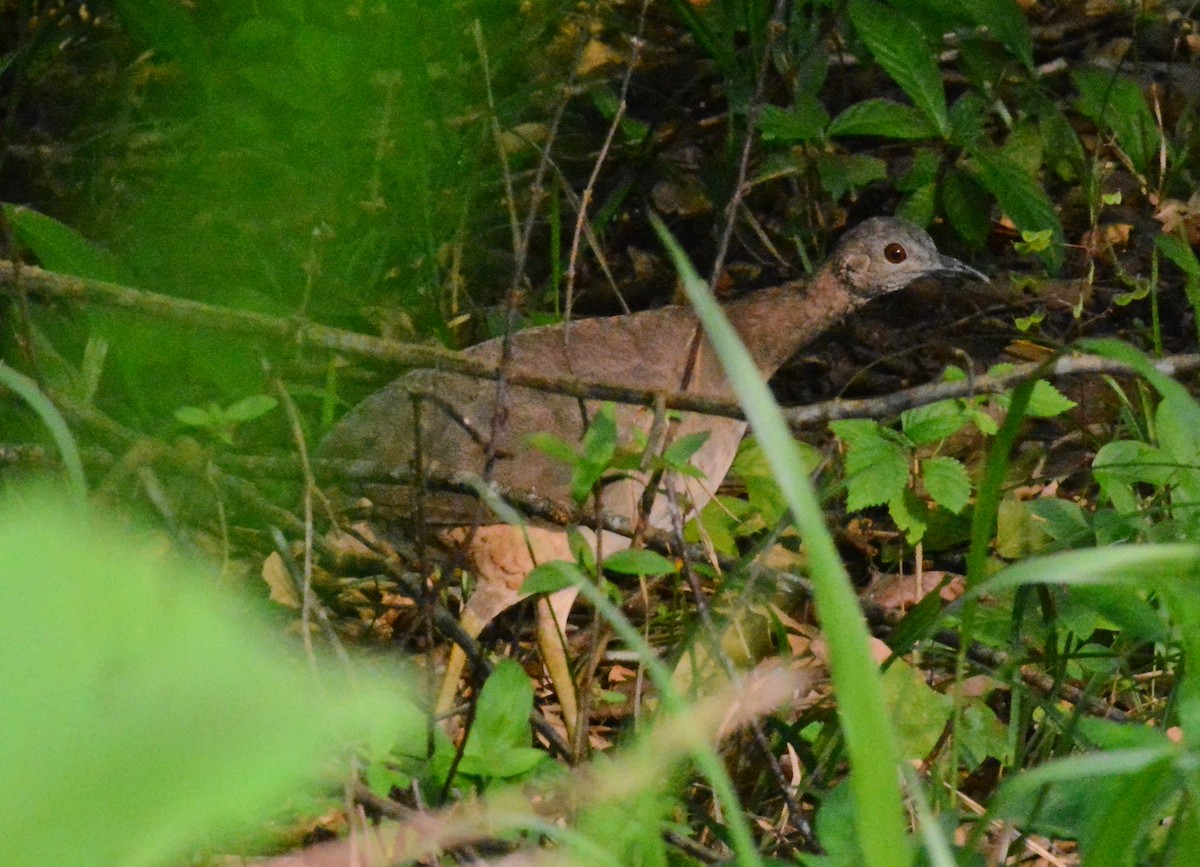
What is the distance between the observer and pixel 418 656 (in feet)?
11.6

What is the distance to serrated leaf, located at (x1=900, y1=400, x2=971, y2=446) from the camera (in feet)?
9.90

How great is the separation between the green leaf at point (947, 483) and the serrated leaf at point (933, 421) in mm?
233

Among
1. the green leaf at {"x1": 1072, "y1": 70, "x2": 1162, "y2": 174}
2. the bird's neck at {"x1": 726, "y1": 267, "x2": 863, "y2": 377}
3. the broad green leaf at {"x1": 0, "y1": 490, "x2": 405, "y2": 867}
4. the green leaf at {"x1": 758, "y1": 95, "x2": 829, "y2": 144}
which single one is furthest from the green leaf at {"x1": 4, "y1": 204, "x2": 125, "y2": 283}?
the broad green leaf at {"x1": 0, "y1": 490, "x2": 405, "y2": 867}

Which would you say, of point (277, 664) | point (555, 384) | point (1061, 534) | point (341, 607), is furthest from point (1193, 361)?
point (277, 664)

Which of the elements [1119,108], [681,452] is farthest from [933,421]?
[1119,108]

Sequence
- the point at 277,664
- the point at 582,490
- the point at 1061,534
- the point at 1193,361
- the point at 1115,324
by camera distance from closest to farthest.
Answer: the point at 277,664 < the point at 582,490 < the point at 1061,534 < the point at 1193,361 < the point at 1115,324

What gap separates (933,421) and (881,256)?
62.0 inches

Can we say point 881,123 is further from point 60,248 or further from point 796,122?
point 60,248

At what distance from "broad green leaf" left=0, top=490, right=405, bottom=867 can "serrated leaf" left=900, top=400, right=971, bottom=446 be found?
2.41 metres

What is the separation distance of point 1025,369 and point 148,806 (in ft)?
8.83

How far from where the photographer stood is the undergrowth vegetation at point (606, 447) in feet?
3.42

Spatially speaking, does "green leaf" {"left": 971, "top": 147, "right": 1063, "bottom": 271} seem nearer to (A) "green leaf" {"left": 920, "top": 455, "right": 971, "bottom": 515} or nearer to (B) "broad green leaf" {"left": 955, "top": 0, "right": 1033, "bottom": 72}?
(B) "broad green leaf" {"left": 955, "top": 0, "right": 1033, "bottom": 72}

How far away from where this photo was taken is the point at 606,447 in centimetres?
241

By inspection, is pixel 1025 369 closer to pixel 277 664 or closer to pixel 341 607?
pixel 341 607
